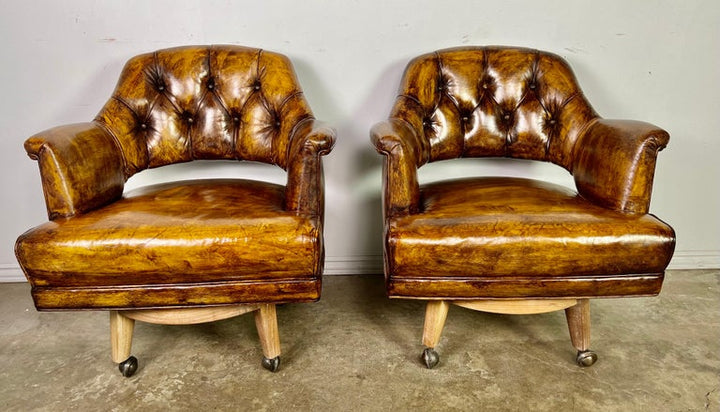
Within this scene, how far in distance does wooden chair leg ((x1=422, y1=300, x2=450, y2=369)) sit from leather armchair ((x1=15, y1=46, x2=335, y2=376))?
0.33 metres

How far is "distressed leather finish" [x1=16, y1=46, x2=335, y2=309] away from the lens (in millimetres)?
1163

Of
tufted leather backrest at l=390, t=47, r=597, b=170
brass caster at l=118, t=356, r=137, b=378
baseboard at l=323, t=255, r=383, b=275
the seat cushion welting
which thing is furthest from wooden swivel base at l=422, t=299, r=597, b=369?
brass caster at l=118, t=356, r=137, b=378

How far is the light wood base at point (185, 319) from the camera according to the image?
1309mm

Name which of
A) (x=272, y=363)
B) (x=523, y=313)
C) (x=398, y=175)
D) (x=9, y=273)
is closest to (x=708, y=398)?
(x=523, y=313)

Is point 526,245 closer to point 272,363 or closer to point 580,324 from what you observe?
point 580,324

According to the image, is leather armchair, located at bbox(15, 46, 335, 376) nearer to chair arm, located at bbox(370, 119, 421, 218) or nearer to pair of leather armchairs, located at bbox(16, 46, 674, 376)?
pair of leather armchairs, located at bbox(16, 46, 674, 376)

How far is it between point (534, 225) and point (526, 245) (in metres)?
0.05

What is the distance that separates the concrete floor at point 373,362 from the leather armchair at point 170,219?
0.12m

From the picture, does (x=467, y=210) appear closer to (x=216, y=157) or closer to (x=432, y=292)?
(x=432, y=292)

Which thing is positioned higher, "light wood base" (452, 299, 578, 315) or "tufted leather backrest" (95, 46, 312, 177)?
"tufted leather backrest" (95, 46, 312, 177)

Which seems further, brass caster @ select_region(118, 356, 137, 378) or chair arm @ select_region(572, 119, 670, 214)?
brass caster @ select_region(118, 356, 137, 378)

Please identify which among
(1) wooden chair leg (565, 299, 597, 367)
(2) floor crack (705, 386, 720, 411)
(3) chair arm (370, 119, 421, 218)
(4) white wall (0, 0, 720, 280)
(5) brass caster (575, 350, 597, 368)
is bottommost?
(2) floor crack (705, 386, 720, 411)

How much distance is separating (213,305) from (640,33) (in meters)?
1.72

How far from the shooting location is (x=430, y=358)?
4.60 feet
